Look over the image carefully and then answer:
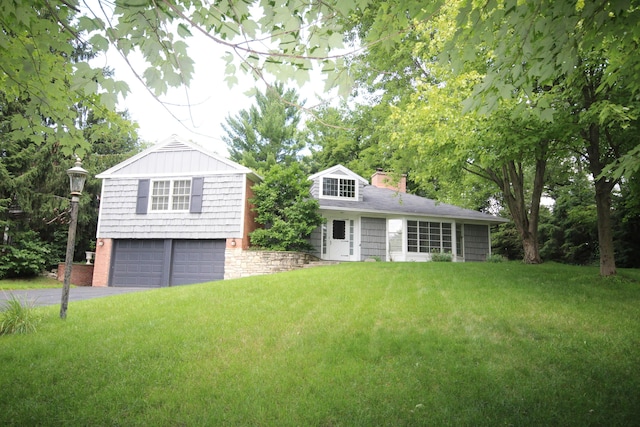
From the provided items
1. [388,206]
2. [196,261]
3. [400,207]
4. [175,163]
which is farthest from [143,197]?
[400,207]

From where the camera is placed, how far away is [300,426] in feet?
11.2

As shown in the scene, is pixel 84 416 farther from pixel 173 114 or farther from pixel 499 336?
pixel 499 336

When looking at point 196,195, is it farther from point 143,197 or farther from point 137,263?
point 137,263

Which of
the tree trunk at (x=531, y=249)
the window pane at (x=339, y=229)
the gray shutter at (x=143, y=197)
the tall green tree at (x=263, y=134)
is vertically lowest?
the tree trunk at (x=531, y=249)

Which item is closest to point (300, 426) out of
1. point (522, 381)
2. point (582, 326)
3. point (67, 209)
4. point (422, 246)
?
point (522, 381)

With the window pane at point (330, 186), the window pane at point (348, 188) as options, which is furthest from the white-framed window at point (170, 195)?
the window pane at point (348, 188)

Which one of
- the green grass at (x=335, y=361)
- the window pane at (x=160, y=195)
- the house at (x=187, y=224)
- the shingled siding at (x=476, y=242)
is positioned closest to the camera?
the green grass at (x=335, y=361)

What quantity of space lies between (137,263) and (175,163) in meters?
4.19

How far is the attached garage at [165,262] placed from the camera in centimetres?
1441

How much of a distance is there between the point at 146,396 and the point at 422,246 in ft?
48.4

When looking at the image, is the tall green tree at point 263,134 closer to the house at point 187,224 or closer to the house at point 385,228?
the house at point 385,228

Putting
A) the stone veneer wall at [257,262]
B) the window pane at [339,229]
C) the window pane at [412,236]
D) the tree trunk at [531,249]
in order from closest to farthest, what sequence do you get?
the tree trunk at [531,249] < the stone veneer wall at [257,262] < the window pane at [339,229] < the window pane at [412,236]

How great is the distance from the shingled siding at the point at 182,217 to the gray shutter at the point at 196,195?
Result: 147 mm

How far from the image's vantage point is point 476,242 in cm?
1783
